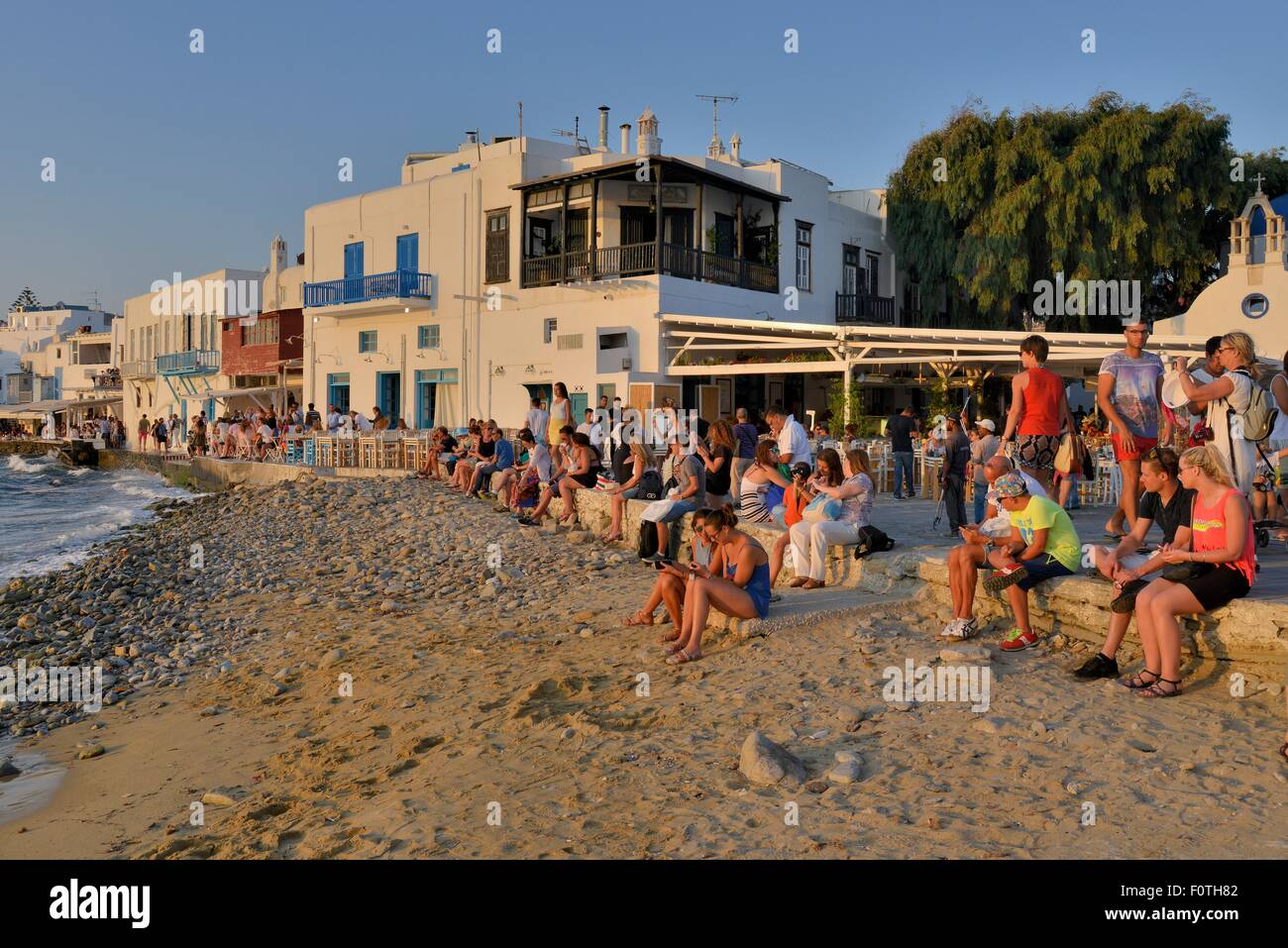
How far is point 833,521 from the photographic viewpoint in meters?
8.33

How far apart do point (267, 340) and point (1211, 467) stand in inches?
1399

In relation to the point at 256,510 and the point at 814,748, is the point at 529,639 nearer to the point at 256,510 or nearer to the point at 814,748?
the point at 814,748

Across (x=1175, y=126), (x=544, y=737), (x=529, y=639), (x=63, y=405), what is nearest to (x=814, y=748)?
(x=544, y=737)

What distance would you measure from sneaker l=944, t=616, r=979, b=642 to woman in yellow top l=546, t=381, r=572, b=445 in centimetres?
944

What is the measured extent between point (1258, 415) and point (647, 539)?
233 inches

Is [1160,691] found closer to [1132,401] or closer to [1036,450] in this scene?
[1036,450]

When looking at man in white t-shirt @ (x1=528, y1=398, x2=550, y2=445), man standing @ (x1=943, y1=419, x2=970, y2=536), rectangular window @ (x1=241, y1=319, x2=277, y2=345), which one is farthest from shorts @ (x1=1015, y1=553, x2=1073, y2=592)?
rectangular window @ (x1=241, y1=319, x2=277, y2=345)

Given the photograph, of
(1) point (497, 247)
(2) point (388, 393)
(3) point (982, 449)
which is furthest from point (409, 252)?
(3) point (982, 449)

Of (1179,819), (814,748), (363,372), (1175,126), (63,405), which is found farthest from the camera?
(63,405)

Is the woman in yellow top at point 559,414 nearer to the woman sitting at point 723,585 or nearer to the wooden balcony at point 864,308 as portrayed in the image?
the woman sitting at point 723,585

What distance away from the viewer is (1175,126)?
77.5 feet

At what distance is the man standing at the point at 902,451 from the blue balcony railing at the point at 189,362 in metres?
32.9

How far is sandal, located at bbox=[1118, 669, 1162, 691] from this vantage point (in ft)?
17.1

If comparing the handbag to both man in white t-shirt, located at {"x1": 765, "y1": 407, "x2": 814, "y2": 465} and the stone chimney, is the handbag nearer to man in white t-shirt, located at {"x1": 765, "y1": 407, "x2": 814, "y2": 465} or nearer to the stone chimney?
man in white t-shirt, located at {"x1": 765, "y1": 407, "x2": 814, "y2": 465}
